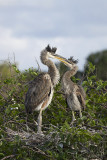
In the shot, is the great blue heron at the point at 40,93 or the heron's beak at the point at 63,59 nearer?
the great blue heron at the point at 40,93

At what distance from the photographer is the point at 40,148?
535cm

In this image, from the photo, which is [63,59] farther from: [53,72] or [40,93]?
[40,93]

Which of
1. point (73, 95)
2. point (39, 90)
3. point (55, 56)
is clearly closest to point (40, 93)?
point (39, 90)

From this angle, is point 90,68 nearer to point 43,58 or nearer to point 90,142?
point 43,58

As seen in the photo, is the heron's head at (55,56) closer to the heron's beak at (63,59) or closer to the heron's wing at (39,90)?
the heron's beak at (63,59)

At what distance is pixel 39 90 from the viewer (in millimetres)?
7191

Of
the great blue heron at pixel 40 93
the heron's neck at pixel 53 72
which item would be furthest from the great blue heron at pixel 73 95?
the great blue heron at pixel 40 93

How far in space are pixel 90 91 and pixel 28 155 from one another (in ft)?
9.05

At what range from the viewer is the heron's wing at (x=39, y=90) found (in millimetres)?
7082

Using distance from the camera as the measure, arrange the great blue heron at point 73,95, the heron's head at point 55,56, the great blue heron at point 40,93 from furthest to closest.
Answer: the heron's head at point 55,56
the great blue heron at point 73,95
the great blue heron at point 40,93

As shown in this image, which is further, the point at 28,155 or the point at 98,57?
the point at 98,57

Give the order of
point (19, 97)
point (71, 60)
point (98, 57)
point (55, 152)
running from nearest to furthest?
point (55, 152)
point (19, 97)
point (71, 60)
point (98, 57)

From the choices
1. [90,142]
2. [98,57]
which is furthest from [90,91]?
[98,57]

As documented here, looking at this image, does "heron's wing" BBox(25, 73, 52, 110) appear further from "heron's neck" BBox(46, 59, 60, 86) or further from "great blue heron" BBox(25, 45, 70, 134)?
"heron's neck" BBox(46, 59, 60, 86)
